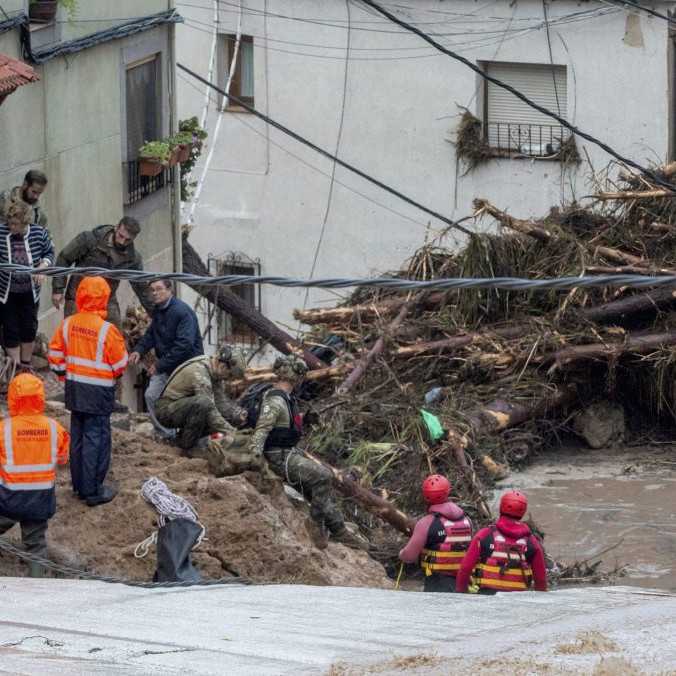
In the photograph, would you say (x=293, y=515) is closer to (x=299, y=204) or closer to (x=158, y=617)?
(x=158, y=617)

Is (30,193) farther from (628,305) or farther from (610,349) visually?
(628,305)

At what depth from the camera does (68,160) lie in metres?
14.6

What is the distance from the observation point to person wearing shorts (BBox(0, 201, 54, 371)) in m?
11.0

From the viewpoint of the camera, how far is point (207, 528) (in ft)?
34.2

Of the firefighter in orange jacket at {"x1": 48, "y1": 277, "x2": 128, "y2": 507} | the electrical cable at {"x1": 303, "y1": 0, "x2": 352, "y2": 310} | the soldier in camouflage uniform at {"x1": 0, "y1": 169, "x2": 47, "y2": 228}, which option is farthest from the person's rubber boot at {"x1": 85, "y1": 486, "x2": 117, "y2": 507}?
the electrical cable at {"x1": 303, "y1": 0, "x2": 352, "y2": 310}

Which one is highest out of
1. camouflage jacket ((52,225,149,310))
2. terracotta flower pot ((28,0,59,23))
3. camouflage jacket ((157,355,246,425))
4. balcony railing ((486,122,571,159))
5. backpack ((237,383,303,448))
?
terracotta flower pot ((28,0,59,23))

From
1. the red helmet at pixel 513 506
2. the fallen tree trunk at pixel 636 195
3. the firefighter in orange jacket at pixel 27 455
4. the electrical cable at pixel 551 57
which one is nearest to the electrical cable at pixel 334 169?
the electrical cable at pixel 551 57

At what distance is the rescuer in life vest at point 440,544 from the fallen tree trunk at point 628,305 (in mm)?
7175

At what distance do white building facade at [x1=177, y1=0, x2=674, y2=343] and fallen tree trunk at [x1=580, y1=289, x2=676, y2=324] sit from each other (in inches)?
227

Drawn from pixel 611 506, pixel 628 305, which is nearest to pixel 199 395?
pixel 611 506

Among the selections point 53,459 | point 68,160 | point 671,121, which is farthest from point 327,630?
point 671,121

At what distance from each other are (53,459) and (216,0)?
1573 cm

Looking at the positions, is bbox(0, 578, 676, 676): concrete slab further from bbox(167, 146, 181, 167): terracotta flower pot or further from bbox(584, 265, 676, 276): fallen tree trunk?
bbox(167, 146, 181, 167): terracotta flower pot

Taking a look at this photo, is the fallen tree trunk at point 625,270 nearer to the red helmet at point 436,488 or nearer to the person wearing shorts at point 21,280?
the person wearing shorts at point 21,280
